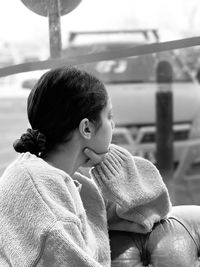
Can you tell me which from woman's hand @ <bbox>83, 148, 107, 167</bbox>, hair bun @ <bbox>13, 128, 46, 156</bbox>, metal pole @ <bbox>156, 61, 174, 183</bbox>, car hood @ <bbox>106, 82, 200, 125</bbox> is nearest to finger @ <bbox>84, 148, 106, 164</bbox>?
woman's hand @ <bbox>83, 148, 107, 167</bbox>

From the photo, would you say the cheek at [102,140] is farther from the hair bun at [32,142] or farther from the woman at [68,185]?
the hair bun at [32,142]

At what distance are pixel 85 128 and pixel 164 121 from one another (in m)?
2.37

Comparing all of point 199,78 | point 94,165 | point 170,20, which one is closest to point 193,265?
point 94,165

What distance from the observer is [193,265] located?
5.43 feet

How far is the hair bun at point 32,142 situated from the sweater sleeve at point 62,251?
0.20 metres

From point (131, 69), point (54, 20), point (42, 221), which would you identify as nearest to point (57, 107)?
point (42, 221)

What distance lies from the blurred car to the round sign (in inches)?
91.4

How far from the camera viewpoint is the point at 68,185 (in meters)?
1.41

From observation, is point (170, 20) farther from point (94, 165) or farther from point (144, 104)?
point (94, 165)

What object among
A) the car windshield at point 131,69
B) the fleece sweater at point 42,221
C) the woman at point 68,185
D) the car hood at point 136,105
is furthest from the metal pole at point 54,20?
the car hood at point 136,105

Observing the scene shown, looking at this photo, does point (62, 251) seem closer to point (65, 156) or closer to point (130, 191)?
point (65, 156)

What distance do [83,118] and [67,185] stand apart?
0.17m

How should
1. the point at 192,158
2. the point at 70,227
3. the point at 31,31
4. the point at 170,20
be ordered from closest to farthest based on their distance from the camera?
the point at 70,227, the point at 31,31, the point at 170,20, the point at 192,158

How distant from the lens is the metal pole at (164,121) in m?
3.79
